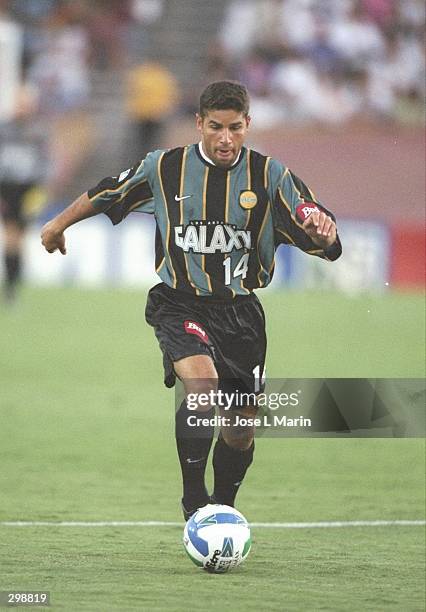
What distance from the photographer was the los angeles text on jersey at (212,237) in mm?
5227

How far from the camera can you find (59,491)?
6789 mm

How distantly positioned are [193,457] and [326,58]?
48.5ft

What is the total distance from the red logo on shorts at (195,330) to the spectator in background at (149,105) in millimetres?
13196

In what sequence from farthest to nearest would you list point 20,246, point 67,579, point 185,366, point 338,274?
1. point 338,274
2. point 20,246
3. point 185,366
4. point 67,579

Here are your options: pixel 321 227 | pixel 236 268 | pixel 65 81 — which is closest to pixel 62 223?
pixel 236 268

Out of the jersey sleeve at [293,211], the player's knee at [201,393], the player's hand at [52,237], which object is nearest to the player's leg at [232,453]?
the player's knee at [201,393]

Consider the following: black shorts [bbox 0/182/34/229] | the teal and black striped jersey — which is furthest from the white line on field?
black shorts [bbox 0/182/34/229]

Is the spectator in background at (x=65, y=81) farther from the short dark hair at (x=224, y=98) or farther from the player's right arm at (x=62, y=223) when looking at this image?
the short dark hair at (x=224, y=98)

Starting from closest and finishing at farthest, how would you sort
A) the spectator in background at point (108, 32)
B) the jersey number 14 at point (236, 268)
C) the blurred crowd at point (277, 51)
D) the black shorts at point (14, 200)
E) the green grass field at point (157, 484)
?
the green grass field at point (157, 484), the jersey number 14 at point (236, 268), the black shorts at point (14, 200), the blurred crowd at point (277, 51), the spectator in background at point (108, 32)

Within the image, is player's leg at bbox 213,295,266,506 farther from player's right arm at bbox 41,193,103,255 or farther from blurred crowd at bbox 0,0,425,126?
blurred crowd at bbox 0,0,425,126

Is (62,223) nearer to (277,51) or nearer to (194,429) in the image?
(194,429)

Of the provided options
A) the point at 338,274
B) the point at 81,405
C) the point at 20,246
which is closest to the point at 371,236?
the point at 338,274

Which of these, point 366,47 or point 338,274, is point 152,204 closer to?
point 338,274

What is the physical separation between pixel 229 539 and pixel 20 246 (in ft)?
33.7
